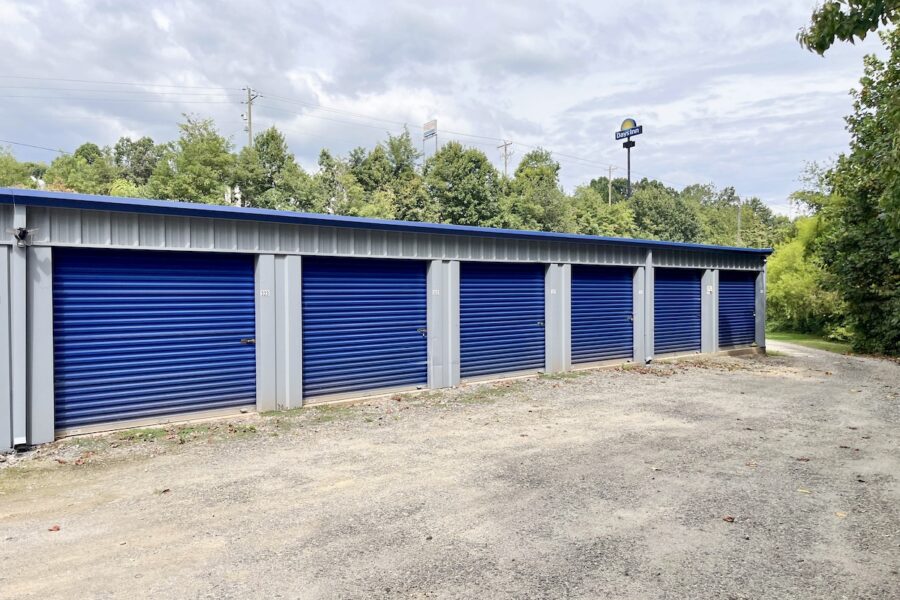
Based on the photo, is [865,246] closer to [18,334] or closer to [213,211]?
[213,211]

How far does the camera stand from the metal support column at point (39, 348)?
7.54 metres

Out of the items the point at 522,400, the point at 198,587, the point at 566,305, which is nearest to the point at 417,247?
the point at 522,400

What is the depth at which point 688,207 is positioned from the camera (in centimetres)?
6519

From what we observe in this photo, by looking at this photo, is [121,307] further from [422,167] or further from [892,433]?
[422,167]

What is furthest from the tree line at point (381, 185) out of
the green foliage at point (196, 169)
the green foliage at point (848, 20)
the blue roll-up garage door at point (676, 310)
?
the green foliage at point (848, 20)

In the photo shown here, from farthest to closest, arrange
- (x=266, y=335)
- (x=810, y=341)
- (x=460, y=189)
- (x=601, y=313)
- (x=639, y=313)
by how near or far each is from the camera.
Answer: (x=460, y=189) → (x=810, y=341) → (x=639, y=313) → (x=601, y=313) → (x=266, y=335)

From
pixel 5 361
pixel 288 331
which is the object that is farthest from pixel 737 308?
pixel 5 361

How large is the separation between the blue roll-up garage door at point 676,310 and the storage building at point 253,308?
229cm

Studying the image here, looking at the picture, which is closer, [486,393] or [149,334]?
[149,334]

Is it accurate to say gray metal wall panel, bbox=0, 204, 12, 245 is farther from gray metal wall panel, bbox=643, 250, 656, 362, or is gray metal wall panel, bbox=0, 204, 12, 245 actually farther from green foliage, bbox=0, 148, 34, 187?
green foliage, bbox=0, 148, 34, 187

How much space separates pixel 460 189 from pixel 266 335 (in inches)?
1222

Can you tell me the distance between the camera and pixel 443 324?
1196 cm

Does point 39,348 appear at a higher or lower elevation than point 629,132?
lower

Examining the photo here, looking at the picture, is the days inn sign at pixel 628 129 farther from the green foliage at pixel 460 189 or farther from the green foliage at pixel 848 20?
the green foliage at pixel 848 20
